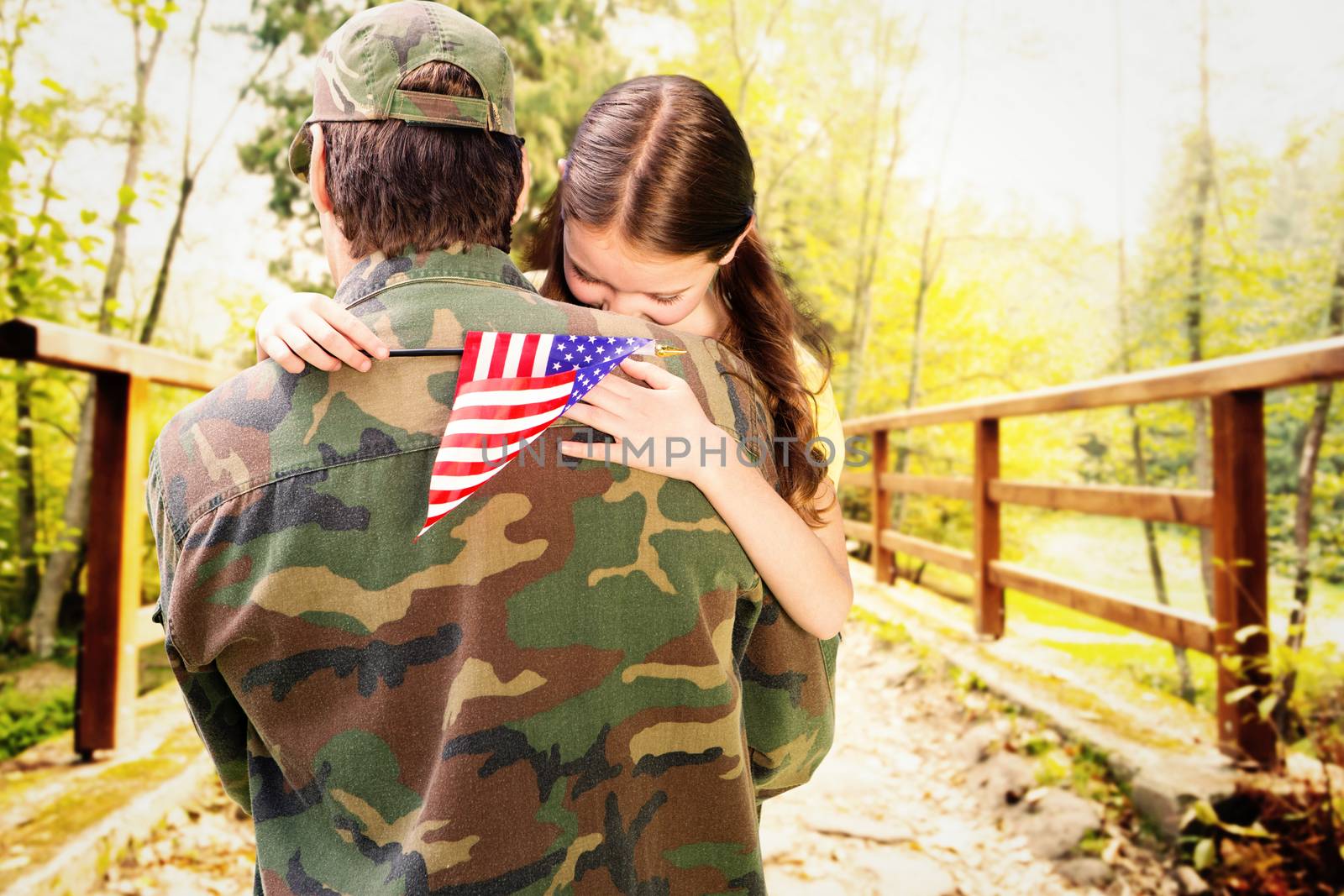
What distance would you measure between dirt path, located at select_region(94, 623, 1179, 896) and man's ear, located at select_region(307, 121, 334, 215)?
2.00m

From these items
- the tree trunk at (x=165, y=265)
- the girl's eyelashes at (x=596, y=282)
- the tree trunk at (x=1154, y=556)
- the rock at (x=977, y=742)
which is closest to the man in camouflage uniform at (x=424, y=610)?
A: the girl's eyelashes at (x=596, y=282)

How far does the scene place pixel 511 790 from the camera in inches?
30.1

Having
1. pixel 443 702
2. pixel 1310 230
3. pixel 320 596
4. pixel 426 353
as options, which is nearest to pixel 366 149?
pixel 426 353

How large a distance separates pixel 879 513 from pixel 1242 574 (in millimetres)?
4489

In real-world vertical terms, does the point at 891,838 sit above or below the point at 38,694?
above

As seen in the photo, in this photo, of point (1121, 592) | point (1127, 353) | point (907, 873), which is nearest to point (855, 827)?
point (907, 873)

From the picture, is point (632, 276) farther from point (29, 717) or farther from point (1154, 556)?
point (1154, 556)

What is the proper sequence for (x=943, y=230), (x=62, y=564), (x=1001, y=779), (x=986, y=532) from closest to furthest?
(x=1001, y=779) < (x=986, y=532) < (x=62, y=564) < (x=943, y=230)

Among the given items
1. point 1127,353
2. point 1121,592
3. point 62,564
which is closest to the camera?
point 1121,592

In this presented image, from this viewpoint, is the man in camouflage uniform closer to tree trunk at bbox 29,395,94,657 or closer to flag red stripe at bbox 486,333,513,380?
flag red stripe at bbox 486,333,513,380

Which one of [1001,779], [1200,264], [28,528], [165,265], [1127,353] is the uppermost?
[1200,264]

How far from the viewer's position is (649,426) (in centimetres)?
84

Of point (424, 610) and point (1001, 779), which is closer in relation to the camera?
point (424, 610)

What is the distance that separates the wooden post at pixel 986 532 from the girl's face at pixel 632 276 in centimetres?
337
